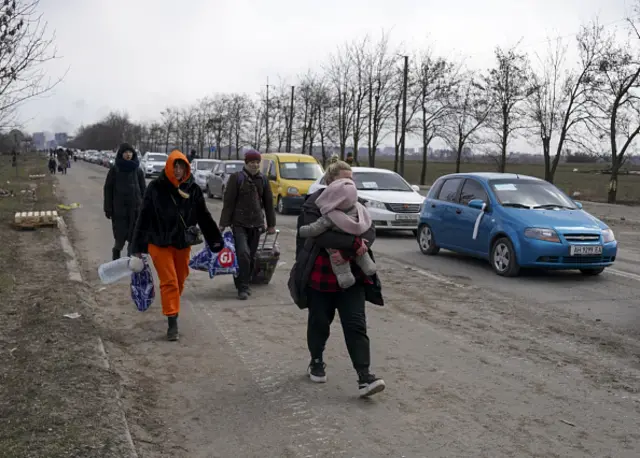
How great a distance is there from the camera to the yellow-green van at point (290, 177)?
2127cm

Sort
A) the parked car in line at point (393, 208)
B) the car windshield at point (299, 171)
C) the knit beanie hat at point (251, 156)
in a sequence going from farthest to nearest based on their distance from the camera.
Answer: the car windshield at point (299, 171) → the parked car in line at point (393, 208) → the knit beanie hat at point (251, 156)

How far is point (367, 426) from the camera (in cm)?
451

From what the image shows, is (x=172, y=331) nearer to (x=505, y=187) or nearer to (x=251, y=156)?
(x=251, y=156)

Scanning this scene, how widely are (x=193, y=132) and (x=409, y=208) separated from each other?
63710 mm

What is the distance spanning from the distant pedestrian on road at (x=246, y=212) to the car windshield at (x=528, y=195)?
14.1 ft

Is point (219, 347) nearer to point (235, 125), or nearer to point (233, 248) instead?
point (233, 248)

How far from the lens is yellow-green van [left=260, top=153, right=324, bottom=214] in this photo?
21266mm

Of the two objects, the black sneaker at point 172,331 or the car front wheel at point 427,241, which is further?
the car front wheel at point 427,241

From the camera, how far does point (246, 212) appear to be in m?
8.47

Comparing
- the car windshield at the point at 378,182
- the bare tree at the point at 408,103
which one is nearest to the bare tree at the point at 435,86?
the bare tree at the point at 408,103

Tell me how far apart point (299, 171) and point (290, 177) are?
47 centimetres

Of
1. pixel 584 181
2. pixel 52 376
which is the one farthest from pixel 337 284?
pixel 584 181

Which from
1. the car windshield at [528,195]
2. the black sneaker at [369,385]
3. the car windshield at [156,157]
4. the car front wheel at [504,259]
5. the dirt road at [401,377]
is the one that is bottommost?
the dirt road at [401,377]

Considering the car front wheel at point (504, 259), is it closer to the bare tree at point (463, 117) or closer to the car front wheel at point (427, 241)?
the car front wheel at point (427, 241)
